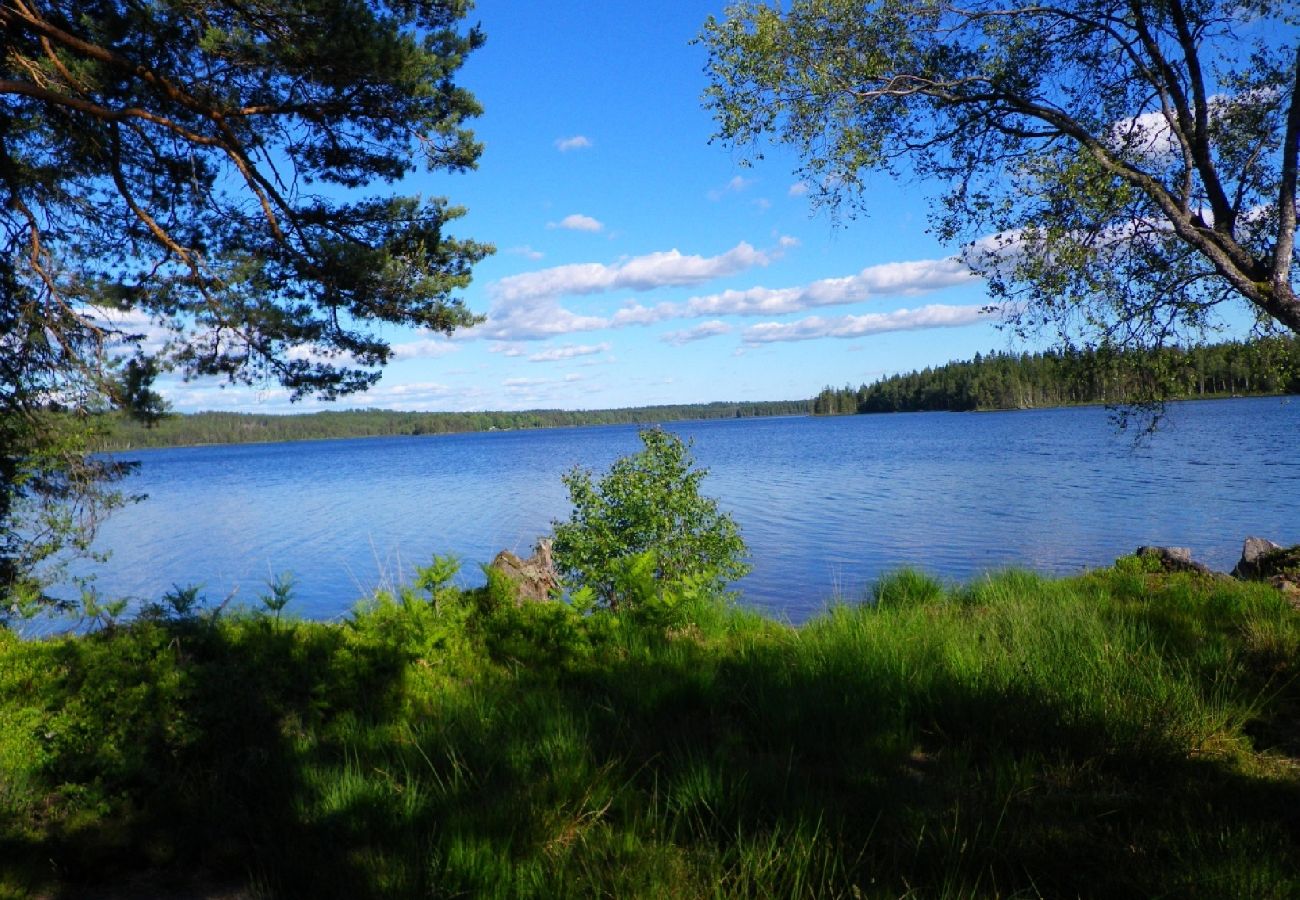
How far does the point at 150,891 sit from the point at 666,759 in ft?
7.17

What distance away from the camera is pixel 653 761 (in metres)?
3.87

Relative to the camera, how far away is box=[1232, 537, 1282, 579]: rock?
436 inches

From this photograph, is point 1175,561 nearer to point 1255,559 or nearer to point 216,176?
point 1255,559

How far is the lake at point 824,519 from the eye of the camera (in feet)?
62.4

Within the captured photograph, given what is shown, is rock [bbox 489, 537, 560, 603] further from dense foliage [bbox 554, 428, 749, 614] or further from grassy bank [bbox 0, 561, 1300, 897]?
grassy bank [bbox 0, 561, 1300, 897]

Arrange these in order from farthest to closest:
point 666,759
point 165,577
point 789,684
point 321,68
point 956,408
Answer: point 956,408 < point 165,577 < point 321,68 < point 789,684 < point 666,759

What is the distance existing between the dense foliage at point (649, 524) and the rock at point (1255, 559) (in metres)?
7.25

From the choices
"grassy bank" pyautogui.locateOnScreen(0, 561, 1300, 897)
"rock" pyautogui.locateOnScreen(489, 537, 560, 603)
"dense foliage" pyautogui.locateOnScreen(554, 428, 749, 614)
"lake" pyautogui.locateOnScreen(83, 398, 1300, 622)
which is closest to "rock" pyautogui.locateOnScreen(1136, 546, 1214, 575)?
"lake" pyautogui.locateOnScreen(83, 398, 1300, 622)

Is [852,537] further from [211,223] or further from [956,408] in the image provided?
[956,408]

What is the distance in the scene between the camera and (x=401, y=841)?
10.5 feet

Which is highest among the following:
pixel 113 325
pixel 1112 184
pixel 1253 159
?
pixel 1253 159

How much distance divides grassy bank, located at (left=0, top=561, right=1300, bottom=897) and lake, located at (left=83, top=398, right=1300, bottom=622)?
11.6 ft

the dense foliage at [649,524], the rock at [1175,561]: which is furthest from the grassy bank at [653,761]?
the dense foliage at [649,524]

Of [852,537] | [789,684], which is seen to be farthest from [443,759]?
[852,537]
